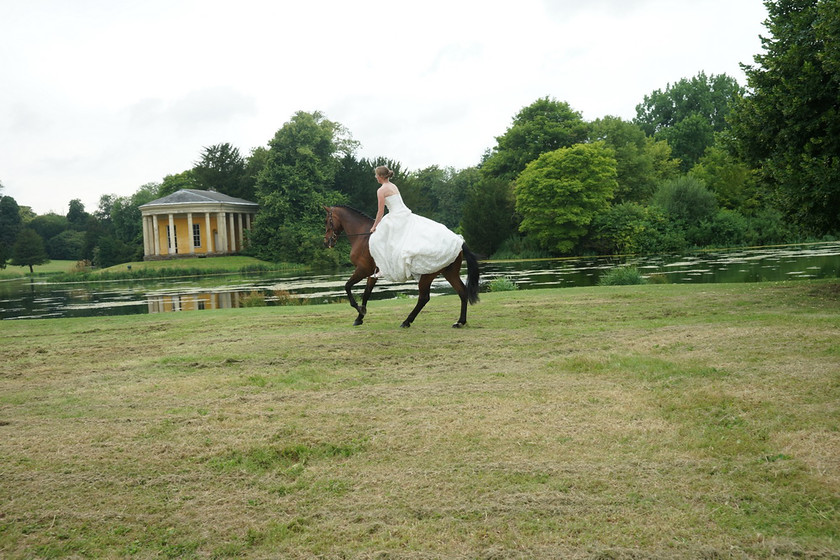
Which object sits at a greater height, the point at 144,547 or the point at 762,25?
the point at 762,25

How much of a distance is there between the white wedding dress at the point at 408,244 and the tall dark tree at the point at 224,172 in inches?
2896

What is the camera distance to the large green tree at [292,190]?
64000mm

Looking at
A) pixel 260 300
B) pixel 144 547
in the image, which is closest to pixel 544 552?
pixel 144 547

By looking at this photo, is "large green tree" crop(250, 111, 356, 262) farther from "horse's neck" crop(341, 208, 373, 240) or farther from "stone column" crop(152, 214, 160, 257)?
"horse's neck" crop(341, 208, 373, 240)

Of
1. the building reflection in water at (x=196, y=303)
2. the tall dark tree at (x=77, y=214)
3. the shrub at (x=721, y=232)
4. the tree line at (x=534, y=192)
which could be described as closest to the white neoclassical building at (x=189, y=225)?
the tree line at (x=534, y=192)

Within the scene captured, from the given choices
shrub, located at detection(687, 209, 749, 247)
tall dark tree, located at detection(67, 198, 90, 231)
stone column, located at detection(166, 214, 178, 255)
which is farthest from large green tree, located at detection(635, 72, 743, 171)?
tall dark tree, located at detection(67, 198, 90, 231)

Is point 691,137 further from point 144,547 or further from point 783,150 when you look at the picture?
point 144,547

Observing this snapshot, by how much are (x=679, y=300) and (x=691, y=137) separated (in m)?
83.9

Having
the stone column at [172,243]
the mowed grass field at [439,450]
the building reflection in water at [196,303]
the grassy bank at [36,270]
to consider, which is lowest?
the mowed grass field at [439,450]

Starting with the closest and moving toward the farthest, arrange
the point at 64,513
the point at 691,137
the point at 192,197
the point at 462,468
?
the point at 64,513 → the point at 462,468 → the point at 192,197 → the point at 691,137

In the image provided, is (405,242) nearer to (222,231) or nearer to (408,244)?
(408,244)

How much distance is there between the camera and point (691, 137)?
87.1 metres

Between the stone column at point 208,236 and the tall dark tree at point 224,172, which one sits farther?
the tall dark tree at point 224,172

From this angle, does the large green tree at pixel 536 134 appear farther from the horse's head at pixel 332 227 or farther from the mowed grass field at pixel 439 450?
the mowed grass field at pixel 439 450
